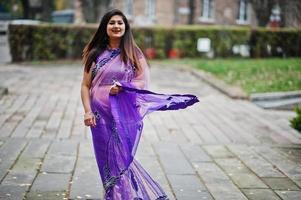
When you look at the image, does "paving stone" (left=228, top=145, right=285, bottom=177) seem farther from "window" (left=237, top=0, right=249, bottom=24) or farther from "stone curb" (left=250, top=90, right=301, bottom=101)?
"window" (left=237, top=0, right=249, bottom=24)

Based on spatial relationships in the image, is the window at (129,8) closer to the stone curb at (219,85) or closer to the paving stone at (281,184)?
the stone curb at (219,85)

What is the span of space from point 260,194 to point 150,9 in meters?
28.1

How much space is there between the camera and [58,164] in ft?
17.6

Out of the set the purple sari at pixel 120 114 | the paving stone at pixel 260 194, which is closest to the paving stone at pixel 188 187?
the paving stone at pixel 260 194

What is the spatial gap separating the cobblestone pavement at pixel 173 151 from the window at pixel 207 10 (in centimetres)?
2283

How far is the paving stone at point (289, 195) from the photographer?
15.0 feet

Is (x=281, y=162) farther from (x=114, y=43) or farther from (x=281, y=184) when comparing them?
(x=114, y=43)

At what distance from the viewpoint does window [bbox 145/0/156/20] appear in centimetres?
3153

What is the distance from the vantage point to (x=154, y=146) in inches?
250

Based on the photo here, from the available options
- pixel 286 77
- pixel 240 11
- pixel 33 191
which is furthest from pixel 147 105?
pixel 240 11

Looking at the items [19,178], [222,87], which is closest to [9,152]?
[19,178]

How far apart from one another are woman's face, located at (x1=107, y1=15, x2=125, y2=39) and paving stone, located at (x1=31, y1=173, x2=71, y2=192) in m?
1.75

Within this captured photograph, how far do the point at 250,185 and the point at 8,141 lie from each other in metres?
3.36

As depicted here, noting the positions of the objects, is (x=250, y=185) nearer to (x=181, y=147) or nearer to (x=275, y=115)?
(x=181, y=147)
